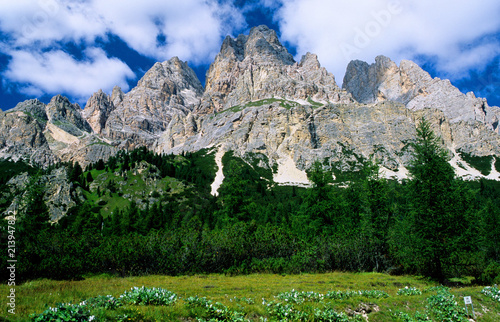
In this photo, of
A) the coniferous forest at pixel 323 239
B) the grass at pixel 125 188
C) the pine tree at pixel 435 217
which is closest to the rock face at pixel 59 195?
the grass at pixel 125 188

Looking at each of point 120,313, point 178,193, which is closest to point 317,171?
point 120,313

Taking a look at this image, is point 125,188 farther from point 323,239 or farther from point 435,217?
point 435,217

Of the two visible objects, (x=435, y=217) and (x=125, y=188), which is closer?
(x=435, y=217)

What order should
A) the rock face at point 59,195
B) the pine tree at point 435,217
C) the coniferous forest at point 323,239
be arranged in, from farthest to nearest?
the rock face at point 59,195 → the coniferous forest at point 323,239 → the pine tree at point 435,217

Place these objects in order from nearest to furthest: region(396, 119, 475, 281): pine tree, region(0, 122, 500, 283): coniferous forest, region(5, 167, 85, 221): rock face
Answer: region(396, 119, 475, 281): pine tree
region(0, 122, 500, 283): coniferous forest
region(5, 167, 85, 221): rock face

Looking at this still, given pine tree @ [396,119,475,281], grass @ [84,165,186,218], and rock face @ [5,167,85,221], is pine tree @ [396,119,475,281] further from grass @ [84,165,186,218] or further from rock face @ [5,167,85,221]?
rock face @ [5,167,85,221]

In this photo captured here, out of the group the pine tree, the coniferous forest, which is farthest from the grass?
the pine tree

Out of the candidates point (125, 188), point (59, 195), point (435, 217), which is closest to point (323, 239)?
point (435, 217)

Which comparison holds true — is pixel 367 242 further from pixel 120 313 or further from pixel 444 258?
pixel 120 313

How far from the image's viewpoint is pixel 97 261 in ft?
77.8

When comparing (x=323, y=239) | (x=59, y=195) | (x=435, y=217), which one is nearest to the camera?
(x=435, y=217)

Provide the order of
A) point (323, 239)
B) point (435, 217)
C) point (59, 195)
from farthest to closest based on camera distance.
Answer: point (59, 195)
point (323, 239)
point (435, 217)

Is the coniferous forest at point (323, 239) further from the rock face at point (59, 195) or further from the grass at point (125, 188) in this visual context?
the grass at point (125, 188)

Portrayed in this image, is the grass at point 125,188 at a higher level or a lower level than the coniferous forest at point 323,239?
higher
